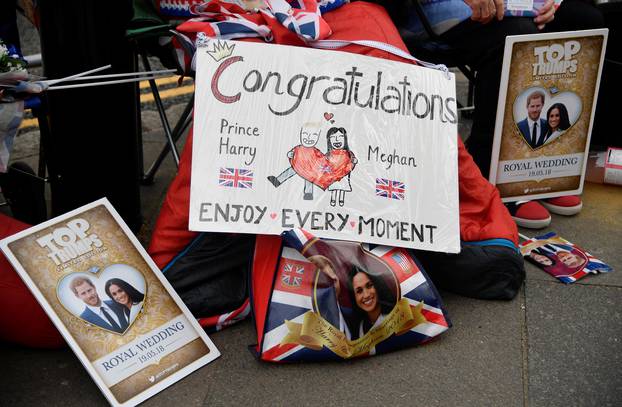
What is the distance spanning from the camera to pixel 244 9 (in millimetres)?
2365

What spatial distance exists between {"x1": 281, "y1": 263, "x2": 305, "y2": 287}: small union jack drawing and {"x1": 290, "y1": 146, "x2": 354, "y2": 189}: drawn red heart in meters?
0.26

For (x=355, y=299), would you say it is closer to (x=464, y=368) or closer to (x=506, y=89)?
(x=464, y=368)

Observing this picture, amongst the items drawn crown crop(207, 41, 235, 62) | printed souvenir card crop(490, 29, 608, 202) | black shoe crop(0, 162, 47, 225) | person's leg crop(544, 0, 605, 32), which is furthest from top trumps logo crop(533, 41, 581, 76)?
black shoe crop(0, 162, 47, 225)

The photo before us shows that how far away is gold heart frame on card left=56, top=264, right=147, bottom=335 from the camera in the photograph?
6.73 ft

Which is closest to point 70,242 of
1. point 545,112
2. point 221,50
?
point 221,50

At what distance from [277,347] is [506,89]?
138 centimetres

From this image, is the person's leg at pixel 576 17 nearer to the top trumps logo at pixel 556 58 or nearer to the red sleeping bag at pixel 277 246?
the top trumps logo at pixel 556 58

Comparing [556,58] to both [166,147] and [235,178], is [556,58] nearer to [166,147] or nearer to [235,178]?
[235,178]

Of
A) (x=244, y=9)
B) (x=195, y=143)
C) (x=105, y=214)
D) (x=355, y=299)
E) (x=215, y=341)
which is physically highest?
(x=244, y=9)

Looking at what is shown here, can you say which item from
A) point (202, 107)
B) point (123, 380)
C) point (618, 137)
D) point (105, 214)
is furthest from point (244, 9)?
point (618, 137)

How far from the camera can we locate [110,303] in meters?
2.09

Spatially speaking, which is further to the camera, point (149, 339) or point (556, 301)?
point (556, 301)

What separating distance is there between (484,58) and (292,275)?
51.8 inches

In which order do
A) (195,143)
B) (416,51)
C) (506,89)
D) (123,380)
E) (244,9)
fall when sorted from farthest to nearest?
(416,51) → (506,89) → (244,9) → (195,143) → (123,380)
